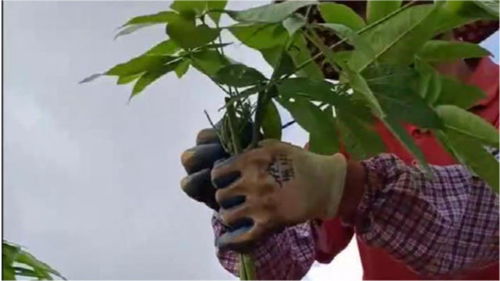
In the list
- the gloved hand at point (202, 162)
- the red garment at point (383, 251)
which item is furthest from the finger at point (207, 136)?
the red garment at point (383, 251)

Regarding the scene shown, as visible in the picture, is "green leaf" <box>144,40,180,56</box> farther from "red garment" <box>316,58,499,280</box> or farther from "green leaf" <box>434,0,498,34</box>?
"red garment" <box>316,58,499,280</box>

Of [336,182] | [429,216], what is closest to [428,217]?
[429,216]

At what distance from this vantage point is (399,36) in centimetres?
63

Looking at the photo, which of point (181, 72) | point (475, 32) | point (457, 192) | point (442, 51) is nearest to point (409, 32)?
point (442, 51)

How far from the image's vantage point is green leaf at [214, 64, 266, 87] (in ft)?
2.03

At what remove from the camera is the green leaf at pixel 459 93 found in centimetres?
66

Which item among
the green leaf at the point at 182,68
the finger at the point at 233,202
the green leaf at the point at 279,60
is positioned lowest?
the finger at the point at 233,202

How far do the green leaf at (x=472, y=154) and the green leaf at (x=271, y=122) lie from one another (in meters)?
0.11

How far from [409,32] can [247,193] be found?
147 millimetres

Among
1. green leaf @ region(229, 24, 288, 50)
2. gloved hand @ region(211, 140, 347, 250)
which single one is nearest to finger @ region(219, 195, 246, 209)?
gloved hand @ region(211, 140, 347, 250)

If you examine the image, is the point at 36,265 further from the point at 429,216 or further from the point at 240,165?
the point at 429,216

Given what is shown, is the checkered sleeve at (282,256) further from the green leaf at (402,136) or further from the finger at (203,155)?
the green leaf at (402,136)

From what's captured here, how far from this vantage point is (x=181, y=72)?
2.17 ft

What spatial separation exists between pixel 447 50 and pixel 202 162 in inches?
7.2
